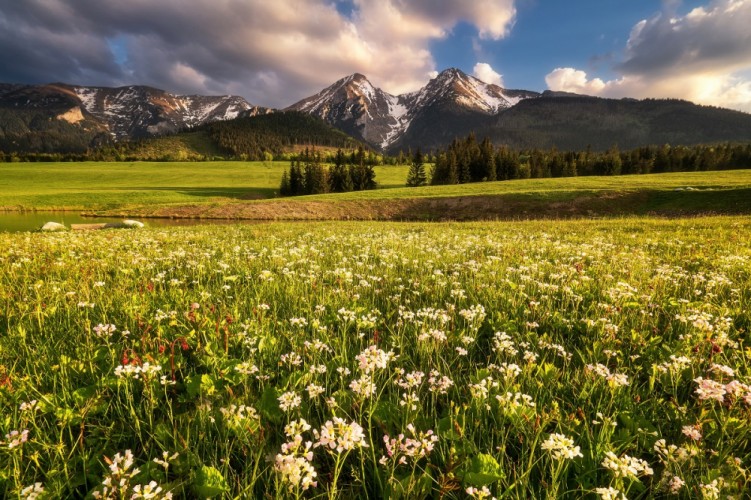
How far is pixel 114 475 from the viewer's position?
1628 mm

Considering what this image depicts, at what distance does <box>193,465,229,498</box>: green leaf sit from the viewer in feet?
5.34

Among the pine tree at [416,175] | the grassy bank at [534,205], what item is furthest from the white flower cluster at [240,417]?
the pine tree at [416,175]

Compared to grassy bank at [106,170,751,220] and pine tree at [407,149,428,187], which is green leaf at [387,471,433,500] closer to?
grassy bank at [106,170,751,220]

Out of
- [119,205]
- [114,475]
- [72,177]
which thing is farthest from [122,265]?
[72,177]

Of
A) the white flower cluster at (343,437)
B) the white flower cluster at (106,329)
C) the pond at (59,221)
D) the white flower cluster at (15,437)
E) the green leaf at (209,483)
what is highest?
the white flower cluster at (343,437)

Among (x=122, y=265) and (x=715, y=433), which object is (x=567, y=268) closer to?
(x=715, y=433)

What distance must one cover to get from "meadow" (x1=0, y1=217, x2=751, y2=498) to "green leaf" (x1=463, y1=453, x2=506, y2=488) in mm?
10

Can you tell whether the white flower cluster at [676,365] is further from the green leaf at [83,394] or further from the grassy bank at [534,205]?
the grassy bank at [534,205]

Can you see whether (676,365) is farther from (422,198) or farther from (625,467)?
(422,198)

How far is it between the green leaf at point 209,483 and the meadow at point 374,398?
0.02 metres

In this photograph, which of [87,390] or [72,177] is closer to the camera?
[87,390]

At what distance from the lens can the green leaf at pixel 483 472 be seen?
1710mm

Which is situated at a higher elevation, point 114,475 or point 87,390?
point 114,475

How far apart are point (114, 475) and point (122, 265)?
277 inches
